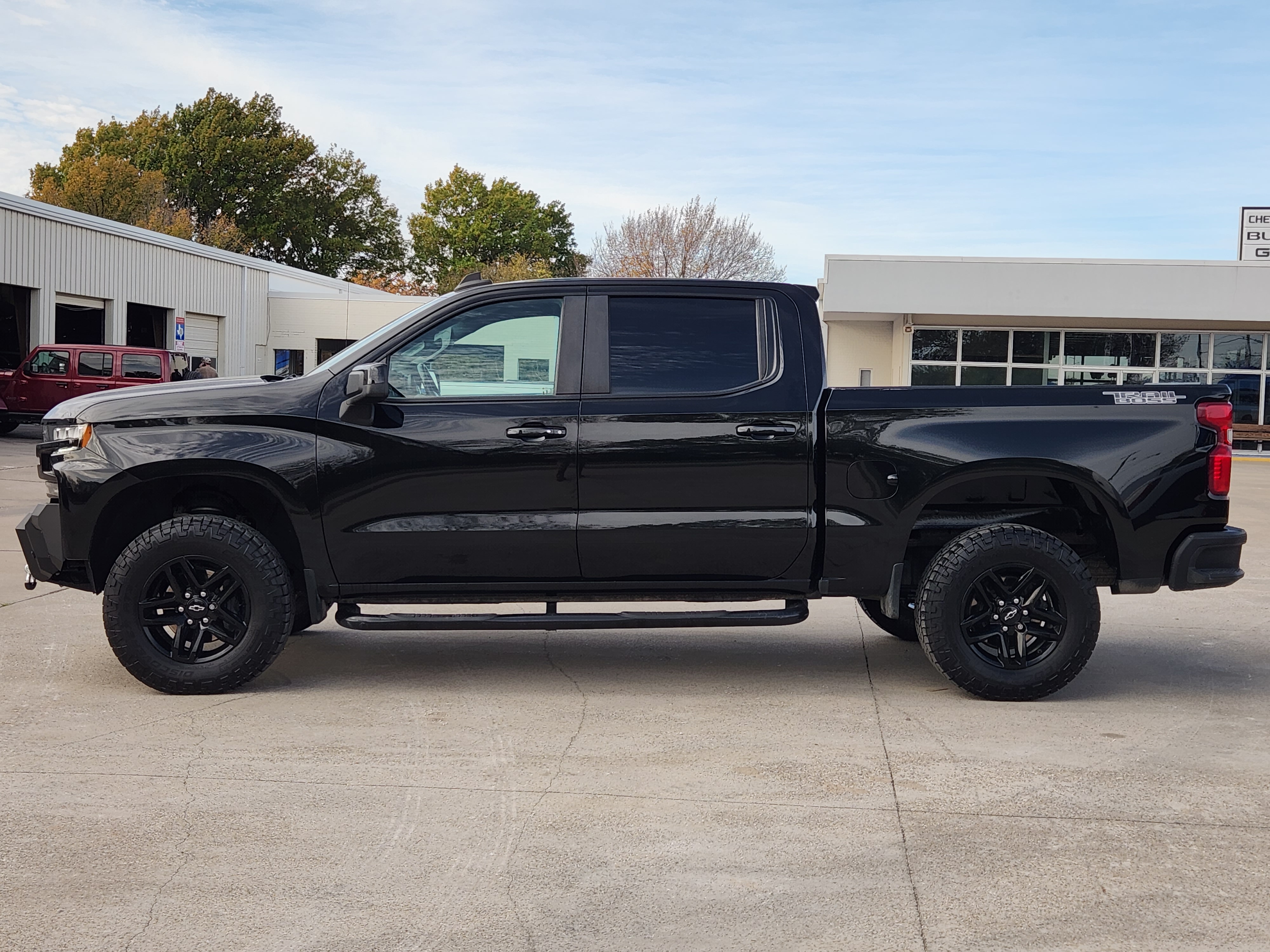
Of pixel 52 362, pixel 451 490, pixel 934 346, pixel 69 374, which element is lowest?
pixel 451 490

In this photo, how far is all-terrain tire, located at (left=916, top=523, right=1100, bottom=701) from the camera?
5.99 metres

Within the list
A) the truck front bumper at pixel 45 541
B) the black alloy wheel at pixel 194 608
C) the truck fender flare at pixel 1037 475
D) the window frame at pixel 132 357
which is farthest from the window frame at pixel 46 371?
the truck fender flare at pixel 1037 475

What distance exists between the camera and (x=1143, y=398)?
6.08 m

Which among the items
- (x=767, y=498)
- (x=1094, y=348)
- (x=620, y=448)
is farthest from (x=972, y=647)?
(x=1094, y=348)

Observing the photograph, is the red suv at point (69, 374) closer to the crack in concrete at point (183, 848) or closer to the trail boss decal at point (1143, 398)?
the crack in concrete at point (183, 848)

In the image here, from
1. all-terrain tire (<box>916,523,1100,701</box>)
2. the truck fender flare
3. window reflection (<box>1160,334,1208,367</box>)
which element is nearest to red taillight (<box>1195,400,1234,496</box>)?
the truck fender flare

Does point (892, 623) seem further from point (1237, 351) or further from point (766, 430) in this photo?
point (1237, 351)

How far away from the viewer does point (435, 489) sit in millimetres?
5953

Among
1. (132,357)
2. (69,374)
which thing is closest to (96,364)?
(69,374)

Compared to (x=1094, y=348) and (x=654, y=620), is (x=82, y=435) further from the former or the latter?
(x=1094, y=348)

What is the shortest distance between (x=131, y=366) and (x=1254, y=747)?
77.7 feet

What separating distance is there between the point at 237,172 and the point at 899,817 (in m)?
67.1

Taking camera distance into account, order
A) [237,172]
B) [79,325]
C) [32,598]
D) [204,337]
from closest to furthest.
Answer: [32,598] < [79,325] < [204,337] < [237,172]

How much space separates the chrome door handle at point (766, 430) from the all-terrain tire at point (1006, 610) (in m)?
0.93
